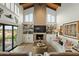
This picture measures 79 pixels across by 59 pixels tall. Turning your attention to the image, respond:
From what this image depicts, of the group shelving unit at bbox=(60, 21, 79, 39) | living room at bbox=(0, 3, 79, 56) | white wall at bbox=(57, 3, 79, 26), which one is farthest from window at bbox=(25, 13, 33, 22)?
shelving unit at bbox=(60, 21, 79, 39)

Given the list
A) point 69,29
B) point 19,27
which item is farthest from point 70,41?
point 19,27

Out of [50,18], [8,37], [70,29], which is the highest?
[50,18]

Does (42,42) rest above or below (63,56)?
above

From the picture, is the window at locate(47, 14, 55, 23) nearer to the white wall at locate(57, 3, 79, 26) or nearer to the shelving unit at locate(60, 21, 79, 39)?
the white wall at locate(57, 3, 79, 26)

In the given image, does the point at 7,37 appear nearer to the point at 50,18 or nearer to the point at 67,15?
the point at 50,18

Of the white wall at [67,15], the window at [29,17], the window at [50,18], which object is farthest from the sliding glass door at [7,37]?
the white wall at [67,15]

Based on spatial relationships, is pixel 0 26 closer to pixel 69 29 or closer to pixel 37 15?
pixel 37 15

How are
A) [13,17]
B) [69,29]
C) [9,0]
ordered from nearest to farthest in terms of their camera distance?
[9,0] < [13,17] < [69,29]

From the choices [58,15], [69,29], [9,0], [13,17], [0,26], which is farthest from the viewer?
[69,29]

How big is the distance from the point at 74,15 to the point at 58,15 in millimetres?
391

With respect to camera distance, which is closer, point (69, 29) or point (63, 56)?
point (63, 56)

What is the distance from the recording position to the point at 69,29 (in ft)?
11.2

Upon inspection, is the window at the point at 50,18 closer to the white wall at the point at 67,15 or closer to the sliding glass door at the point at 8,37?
the white wall at the point at 67,15

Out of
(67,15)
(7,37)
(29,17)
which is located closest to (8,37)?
(7,37)
